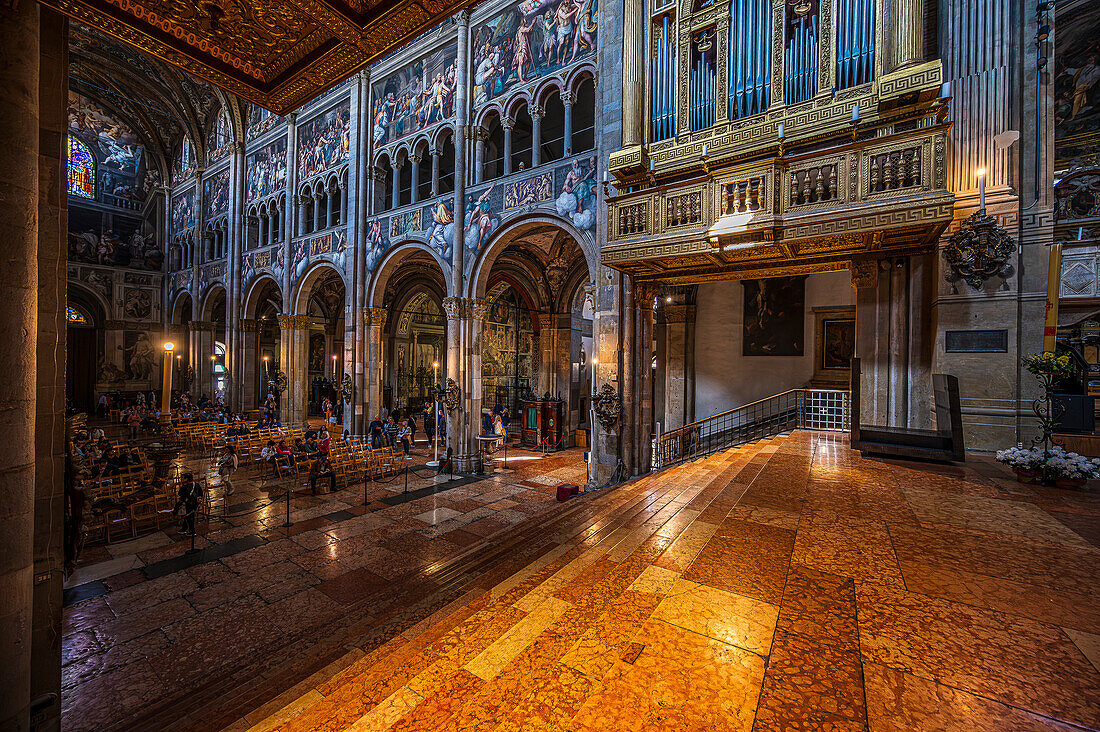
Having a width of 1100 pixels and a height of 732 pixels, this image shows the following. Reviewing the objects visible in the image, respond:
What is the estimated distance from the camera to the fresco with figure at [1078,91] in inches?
371

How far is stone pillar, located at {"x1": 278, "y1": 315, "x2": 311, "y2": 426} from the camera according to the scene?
18.0 m

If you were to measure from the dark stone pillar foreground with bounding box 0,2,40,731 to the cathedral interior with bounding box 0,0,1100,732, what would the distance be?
1 centimetres

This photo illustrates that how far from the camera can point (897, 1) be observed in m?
5.75

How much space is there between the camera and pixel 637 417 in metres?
9.39

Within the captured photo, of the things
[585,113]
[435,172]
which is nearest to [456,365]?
[435,172]

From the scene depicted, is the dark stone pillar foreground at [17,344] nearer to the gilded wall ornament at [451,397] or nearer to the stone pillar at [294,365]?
the gilded wall ornament at [451,397]

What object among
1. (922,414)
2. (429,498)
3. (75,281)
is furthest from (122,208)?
(922,414)

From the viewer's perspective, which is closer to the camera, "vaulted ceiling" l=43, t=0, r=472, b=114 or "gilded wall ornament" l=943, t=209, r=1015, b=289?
"vaulted ceiling" l=43, t=0, r=472, b=114

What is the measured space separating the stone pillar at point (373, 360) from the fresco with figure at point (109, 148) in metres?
23.9

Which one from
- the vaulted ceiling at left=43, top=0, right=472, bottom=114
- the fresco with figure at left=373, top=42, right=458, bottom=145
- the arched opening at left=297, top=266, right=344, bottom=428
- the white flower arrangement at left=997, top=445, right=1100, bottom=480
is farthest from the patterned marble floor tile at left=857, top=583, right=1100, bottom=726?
the arched opening at left=297, top=266, right=344, bottom=428

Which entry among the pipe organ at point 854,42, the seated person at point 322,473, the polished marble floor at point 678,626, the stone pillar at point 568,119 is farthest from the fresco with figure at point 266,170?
the pipe organ at point 854,42

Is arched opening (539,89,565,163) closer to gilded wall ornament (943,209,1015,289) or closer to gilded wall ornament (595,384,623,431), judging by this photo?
gilded wall ornament (595,384,623,431)

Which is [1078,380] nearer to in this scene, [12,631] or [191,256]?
[12,631]

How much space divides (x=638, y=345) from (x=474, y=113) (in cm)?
874
